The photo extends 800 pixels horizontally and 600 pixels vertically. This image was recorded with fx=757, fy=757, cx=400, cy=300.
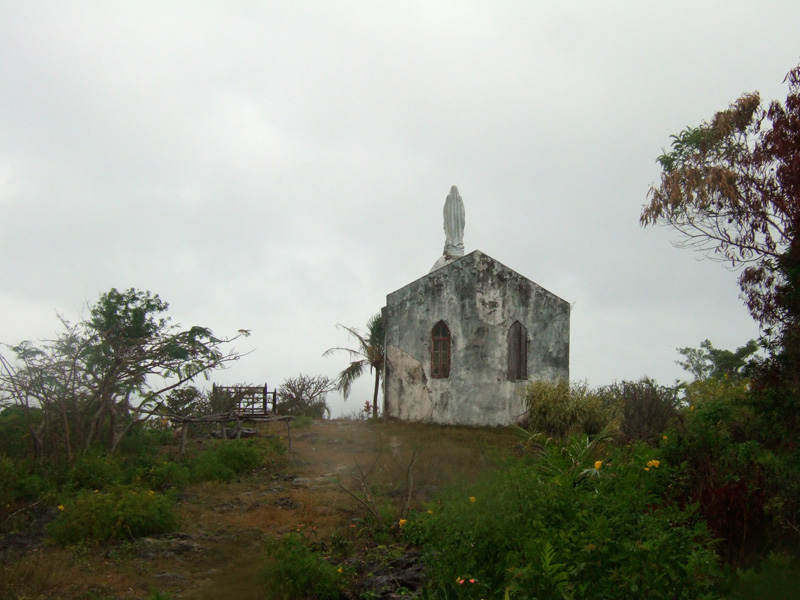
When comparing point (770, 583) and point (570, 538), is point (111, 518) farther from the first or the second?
point (770, 583)

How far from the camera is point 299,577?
846 cm

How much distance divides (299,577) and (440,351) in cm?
1475

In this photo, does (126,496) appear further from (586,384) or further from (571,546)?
(586,384)

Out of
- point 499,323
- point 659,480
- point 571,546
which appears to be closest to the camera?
point 571,546

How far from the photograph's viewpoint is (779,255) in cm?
909

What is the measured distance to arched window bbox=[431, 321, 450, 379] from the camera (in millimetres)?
22812

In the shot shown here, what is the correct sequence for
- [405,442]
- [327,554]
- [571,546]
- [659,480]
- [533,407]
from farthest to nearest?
[533,407] < [405,442] < [327,554] < [659,480] < [571,546]

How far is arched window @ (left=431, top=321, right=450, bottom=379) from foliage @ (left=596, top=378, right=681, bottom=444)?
21.1 ft

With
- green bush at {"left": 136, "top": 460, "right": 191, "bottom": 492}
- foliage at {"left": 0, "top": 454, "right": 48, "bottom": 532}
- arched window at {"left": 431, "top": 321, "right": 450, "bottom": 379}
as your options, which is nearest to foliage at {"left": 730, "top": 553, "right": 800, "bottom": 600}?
green bush at {"left": 136, "top": 460, "right": 191, "bottom": 492}

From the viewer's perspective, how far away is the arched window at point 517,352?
22484 mm

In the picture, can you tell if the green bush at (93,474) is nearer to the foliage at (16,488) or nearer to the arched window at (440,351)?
the foliage at (16,488)

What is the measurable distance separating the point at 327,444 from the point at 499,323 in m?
6.28

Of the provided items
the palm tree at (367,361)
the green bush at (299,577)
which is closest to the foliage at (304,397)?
the palm tree at (367,361)

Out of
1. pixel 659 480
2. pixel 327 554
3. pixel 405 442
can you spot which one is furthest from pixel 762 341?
pixel 405 442
